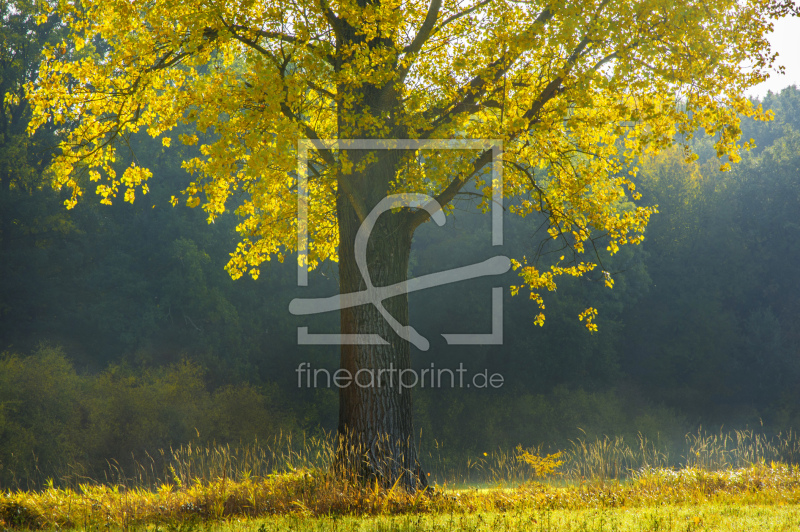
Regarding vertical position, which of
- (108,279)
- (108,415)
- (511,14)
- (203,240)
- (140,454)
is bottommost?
(140,454)

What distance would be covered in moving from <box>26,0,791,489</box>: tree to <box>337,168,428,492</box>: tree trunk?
0.07 feet

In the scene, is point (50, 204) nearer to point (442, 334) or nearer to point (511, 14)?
point (442, 334)

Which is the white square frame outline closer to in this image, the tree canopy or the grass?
the tree canopy

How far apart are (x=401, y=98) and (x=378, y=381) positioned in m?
3.33

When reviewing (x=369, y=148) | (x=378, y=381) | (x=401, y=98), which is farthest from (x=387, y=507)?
(x=401, y=98)

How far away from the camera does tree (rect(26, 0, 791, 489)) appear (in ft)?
17.7

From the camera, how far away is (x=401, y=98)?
22.7 ft

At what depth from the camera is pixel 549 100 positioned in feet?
20.1

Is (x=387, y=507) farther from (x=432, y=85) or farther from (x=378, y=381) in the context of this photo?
(x=432, y=85)

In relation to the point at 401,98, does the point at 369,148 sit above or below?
below

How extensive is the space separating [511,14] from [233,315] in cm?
1834

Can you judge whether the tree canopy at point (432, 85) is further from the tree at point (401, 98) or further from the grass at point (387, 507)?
the grass at point (387, 507)

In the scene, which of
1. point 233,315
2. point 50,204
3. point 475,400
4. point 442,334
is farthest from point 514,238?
point 50,204

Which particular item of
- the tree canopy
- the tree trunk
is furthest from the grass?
the tree canopy
